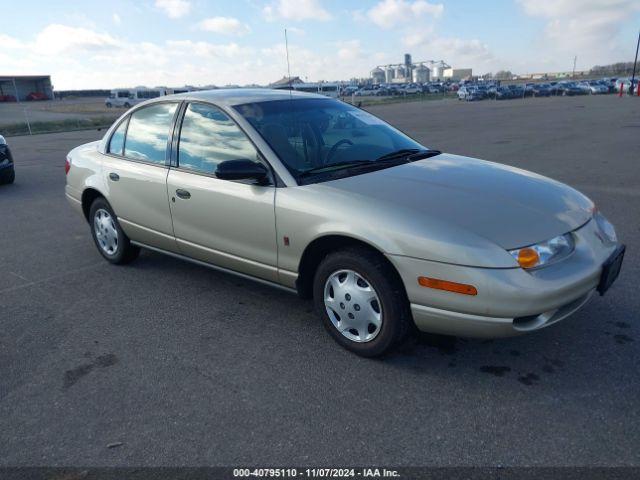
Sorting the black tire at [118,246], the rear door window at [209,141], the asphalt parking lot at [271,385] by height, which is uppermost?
the rear door window at [209,141]

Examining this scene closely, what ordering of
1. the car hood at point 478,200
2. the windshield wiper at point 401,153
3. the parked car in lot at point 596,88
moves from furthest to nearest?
the parked car in lot at point 596,88, the windshield wiper at point 401,153, the car hood at point 478,200

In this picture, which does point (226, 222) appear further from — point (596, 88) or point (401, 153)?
point (596, 88)

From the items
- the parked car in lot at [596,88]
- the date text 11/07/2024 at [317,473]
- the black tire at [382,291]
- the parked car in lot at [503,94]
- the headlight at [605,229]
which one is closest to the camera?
the date text 11/07/2024 at [317,473]

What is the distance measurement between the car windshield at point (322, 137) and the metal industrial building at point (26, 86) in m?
81.0

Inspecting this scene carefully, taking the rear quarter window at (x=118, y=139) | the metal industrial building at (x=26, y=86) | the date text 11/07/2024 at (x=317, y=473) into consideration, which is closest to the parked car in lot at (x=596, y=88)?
the rear quarter window at (x=118, y=139)

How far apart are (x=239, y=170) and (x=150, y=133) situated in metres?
1.59

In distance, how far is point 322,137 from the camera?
3.92m

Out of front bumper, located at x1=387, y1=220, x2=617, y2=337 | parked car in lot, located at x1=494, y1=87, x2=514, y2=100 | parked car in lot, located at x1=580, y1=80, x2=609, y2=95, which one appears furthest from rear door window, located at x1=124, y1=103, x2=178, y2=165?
parked car in lot, located at x1=580, y1=80, x2=609, y2=95

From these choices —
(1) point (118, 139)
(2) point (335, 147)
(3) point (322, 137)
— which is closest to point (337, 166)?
(2) point (335, 147)

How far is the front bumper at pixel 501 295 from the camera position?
2650 mm

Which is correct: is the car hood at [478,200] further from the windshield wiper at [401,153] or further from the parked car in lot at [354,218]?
the windshield wiper at [401,153]

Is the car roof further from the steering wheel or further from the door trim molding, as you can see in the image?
the door trim molding

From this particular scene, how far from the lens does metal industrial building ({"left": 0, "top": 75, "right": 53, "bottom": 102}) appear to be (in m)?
71.8

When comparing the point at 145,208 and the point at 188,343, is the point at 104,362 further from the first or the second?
the point at 145,208
